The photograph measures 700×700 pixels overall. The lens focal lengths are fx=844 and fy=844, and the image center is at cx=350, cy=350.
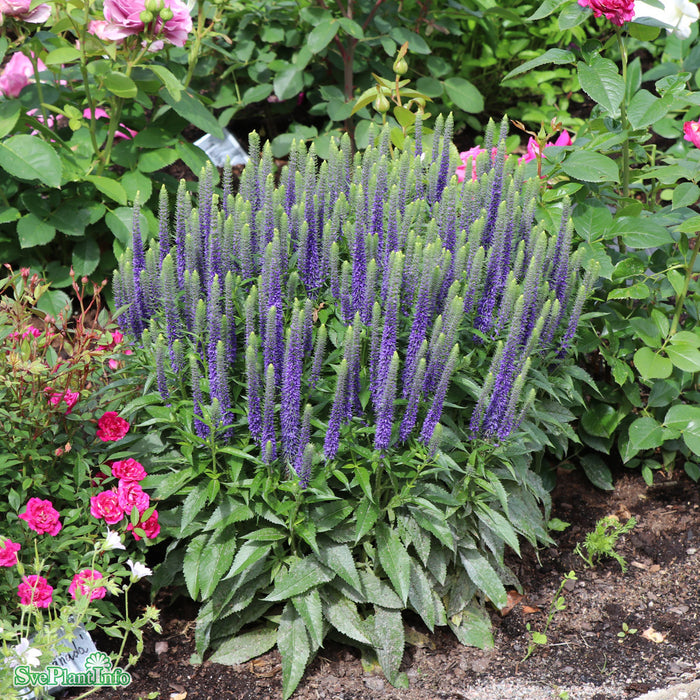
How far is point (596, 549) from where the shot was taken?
353 cm

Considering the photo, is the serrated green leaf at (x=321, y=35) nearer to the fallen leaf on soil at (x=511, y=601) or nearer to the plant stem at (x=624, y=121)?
the plant stem at (x=624, y=121)

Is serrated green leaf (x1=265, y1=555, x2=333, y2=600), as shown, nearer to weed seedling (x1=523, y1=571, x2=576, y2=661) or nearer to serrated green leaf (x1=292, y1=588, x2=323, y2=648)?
serrated green leaf (x1=292, y1=588, x2=323, y2=648)

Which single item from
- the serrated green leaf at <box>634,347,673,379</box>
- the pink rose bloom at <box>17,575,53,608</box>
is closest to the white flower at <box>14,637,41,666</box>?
the pink rose bloom at <box>17,575,53,608</box>

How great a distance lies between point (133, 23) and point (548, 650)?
3087 millimetres

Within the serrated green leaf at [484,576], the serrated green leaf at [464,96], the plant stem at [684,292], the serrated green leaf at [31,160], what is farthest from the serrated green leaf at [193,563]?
the serrated green leaf at [464,96]

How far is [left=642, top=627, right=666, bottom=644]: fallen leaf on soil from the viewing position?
10.5ft

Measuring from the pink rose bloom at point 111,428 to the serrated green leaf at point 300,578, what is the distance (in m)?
0.74

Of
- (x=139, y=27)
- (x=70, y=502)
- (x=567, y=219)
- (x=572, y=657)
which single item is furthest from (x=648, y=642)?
(x=139, y=27)

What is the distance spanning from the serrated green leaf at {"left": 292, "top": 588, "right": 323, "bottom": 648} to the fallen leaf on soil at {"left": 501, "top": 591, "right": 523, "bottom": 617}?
867mm

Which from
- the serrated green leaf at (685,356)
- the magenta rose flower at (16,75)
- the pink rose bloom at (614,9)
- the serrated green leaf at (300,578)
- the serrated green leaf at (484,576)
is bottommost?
the serrated green leaf at (484,576)

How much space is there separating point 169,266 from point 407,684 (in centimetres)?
165

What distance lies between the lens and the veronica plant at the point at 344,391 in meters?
2.66

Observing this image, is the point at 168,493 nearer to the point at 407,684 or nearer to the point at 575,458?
the point at 407,684

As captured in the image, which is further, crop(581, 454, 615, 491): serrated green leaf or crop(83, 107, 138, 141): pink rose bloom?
crop(83, 107, 138, 141): pink rose bloom
